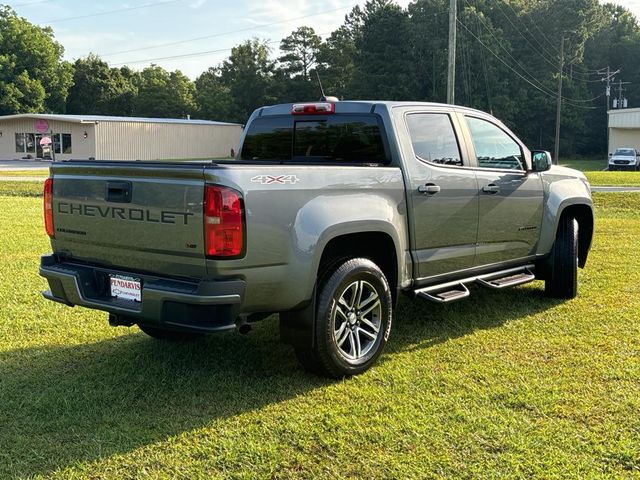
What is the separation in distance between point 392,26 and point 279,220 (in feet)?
212

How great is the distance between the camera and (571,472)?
10.5ft

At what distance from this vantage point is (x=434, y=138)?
17.4 feet

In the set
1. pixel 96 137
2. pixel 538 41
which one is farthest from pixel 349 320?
pixel 538 41

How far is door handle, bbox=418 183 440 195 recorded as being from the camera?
4.95m

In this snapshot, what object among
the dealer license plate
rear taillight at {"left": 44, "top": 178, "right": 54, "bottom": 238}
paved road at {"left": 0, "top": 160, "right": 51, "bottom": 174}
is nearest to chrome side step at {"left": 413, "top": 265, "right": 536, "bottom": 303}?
the dealer license plate

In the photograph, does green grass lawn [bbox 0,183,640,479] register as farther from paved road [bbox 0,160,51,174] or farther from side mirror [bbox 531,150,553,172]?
paved road [bbox 0,160,51,174]

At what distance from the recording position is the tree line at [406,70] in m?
63.8

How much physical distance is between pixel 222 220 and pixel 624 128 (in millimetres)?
57740

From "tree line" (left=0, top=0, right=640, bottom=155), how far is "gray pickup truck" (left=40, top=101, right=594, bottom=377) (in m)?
59.0

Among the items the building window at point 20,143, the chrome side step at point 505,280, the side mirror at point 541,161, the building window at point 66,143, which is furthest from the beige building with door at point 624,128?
the chrome side step at point 505,280

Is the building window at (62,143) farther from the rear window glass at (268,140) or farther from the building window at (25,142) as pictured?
the rear window glass at (268,140)

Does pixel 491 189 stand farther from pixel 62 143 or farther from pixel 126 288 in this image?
pixel 62 143

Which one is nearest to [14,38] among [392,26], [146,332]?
[392,26]

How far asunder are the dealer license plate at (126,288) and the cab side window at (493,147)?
3.16 metres
